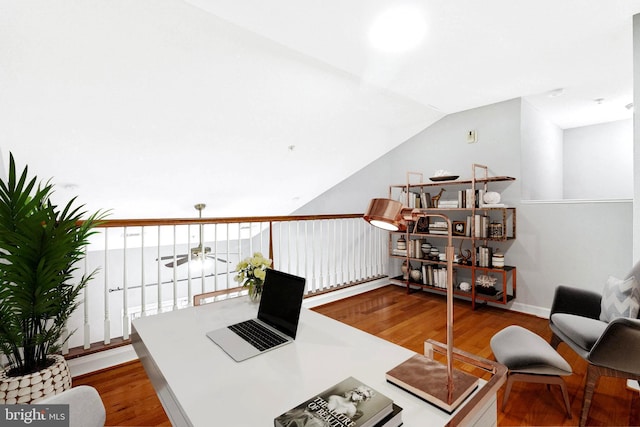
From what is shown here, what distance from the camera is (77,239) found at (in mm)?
1891

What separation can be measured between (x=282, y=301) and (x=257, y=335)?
0.17m

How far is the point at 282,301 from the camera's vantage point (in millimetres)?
1379

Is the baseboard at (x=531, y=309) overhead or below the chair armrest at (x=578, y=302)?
below

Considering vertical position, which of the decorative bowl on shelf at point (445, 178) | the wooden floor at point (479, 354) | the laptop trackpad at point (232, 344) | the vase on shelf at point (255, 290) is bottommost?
the wooden floor at point (479, 354)

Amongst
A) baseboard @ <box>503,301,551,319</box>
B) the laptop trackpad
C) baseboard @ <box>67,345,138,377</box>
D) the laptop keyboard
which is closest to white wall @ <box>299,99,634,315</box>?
baseboard @ <box>503,301,551,319</box>

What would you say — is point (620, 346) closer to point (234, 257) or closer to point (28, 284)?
point (28, 284)

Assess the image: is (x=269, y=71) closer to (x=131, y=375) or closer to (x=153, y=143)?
(x=153, y=143)

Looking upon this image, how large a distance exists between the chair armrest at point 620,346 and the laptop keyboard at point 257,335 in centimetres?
173

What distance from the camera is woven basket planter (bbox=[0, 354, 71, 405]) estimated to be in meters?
1.52

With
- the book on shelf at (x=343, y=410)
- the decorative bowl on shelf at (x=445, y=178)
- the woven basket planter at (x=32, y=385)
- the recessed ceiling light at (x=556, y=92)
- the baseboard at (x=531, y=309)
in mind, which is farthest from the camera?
the decorative bowl on shelf at (x=445, y=178)

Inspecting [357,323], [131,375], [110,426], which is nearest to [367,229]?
[357,323]

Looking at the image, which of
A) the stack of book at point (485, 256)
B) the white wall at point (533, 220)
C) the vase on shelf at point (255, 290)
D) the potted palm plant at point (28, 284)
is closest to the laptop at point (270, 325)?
the vase on shelf at point (255, 290)

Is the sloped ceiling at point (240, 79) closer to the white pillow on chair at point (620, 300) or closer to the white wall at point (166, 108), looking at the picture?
the white wall at point (166, 108)

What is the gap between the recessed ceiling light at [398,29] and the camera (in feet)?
6.46
